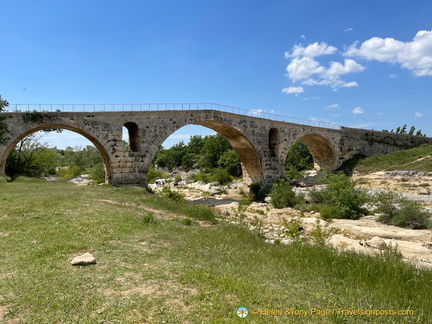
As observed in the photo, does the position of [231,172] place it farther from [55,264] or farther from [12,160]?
[55,264]

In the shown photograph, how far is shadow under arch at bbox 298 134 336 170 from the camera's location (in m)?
34.8

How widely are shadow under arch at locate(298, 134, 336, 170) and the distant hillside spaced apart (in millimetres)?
2007

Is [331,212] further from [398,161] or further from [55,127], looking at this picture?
[398,161]

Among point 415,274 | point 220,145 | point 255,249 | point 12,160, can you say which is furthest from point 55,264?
point 220,145

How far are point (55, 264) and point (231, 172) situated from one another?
3632cm

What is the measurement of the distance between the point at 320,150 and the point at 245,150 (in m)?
13.6

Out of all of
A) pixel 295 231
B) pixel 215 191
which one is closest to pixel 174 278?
pixel 295 231

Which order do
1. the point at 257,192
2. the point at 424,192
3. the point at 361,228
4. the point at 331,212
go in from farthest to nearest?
1. the point at 257,192
2. the point at 424,192
3. the point at 331,212
4. the point at 361,228

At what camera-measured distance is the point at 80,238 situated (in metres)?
6.60

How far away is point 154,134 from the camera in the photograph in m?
21.3

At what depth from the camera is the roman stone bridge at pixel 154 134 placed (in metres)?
18.1

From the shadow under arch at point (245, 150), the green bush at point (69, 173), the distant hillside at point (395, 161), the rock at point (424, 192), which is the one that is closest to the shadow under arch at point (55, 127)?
the shadow under arch at point (245, 150)

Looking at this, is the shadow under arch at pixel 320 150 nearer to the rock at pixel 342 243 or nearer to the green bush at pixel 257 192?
the green bush at pixel 257 192

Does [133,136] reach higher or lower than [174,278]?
higher
